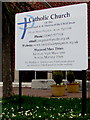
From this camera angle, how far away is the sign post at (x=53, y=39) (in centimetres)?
770

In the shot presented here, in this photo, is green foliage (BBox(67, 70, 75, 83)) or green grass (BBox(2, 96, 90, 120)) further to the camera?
green foliage (BBox(67, 70, 75, 83))

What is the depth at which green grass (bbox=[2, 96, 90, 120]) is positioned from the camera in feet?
25.1

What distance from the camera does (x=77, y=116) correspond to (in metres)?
7.61

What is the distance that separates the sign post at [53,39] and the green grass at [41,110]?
27.5 inches

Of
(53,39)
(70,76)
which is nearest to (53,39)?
(53,39)

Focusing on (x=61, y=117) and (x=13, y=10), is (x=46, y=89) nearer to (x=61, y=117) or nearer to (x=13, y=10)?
(x=13, y=10)

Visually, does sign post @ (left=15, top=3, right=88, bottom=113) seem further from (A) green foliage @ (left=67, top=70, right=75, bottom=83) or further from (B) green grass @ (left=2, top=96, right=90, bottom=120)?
(A) green foliage @ (left=67, top=70, right=75, bottom=83)

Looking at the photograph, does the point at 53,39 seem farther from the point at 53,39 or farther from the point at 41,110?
the point at 41,110

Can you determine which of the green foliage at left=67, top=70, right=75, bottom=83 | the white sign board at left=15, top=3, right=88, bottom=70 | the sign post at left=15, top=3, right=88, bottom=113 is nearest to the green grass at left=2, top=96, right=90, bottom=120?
the sign post at left=15, top=3, right=88, bottom=113

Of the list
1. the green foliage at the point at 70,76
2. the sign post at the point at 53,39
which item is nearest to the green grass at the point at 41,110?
the sign post at the point at 53,39

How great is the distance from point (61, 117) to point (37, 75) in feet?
40.6

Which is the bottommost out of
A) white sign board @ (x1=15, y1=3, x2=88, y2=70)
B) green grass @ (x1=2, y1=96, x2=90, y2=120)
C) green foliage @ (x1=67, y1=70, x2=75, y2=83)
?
green grass @ (x1=2, y1=96, x2=90, y2=120)

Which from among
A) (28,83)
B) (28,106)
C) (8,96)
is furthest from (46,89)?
(28,106)

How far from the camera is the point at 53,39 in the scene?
322 inches
